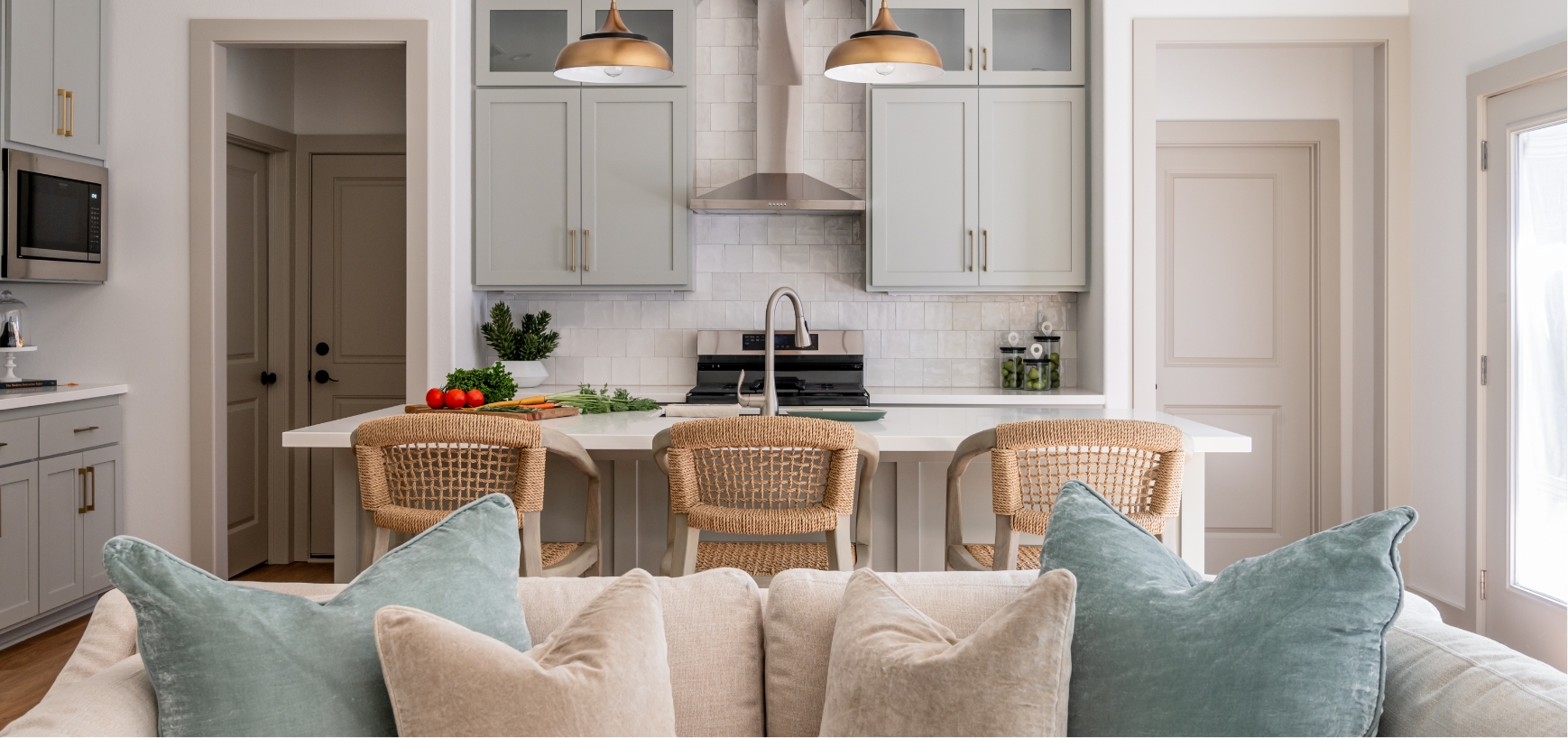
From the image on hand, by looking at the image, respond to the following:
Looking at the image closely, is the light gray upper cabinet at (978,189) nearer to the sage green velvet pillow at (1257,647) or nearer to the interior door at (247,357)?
the interior door at (247,357)

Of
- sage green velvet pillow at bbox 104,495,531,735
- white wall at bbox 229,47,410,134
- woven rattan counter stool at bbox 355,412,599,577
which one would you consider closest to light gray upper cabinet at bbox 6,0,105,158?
white wall at bbox 229,47,410,134

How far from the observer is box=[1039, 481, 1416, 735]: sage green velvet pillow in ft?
3.34

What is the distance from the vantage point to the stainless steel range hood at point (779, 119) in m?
4.29

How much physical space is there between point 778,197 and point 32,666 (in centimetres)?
318

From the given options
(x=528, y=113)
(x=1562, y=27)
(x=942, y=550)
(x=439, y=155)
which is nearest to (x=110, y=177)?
(x=439, y=155)

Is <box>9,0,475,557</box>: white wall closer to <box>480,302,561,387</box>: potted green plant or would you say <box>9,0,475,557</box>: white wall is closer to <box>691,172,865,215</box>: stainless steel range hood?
<box>480,302,561,387</box>: potted green plant

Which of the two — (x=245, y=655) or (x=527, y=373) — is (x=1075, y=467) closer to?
(x=245, y=655)

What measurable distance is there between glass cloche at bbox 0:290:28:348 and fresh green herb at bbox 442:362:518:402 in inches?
81.6

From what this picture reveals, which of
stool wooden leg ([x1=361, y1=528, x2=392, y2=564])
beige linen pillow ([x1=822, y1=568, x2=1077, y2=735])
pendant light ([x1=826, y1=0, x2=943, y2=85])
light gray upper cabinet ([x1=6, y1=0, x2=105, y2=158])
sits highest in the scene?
light gray upper cabinet ([x1=6, y1=0, x2=105, y2=158])

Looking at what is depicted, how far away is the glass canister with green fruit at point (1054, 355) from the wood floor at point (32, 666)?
148 inches

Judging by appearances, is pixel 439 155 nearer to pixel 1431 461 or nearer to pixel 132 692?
pixel 132 692

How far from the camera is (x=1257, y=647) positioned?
1.03 m

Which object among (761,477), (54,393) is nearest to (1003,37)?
(761,477)

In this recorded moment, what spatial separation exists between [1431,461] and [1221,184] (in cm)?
152
